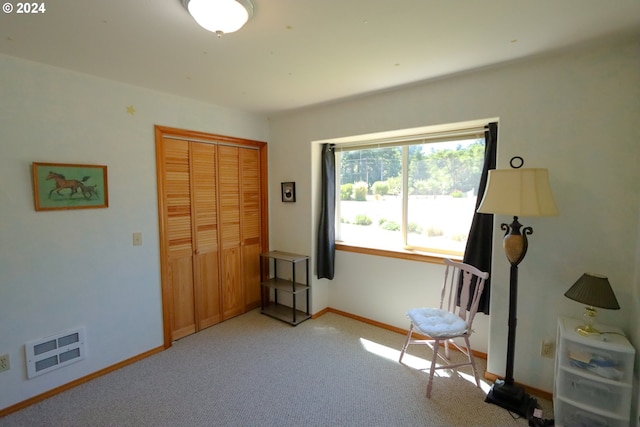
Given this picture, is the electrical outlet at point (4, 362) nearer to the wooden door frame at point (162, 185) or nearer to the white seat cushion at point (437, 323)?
the wooden door frame at point (162, 185)

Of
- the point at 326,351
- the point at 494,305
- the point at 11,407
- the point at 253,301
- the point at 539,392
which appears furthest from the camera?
the point at 253,301

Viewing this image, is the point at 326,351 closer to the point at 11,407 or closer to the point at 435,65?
the point at 11,407

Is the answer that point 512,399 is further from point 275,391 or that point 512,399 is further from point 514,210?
point 275,391

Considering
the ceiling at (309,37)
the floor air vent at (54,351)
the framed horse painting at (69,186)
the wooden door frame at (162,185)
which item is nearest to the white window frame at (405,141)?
the ceiling at (309,37)

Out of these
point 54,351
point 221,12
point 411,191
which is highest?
point 221,12

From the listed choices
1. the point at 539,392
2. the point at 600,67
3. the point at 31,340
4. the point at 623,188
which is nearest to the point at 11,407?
the point at 31,340

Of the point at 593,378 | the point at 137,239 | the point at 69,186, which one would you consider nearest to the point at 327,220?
the point at 137,239

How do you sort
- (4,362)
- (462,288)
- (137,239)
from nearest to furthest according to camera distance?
(4,362)
(462,288)
(137,239)

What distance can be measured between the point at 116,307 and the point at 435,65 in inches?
125

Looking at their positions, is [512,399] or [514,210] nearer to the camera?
[514,210]

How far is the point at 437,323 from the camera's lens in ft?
7.53

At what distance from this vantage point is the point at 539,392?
2127mm

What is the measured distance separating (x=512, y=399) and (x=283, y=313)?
7.62ft

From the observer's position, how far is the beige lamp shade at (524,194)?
1750mm
